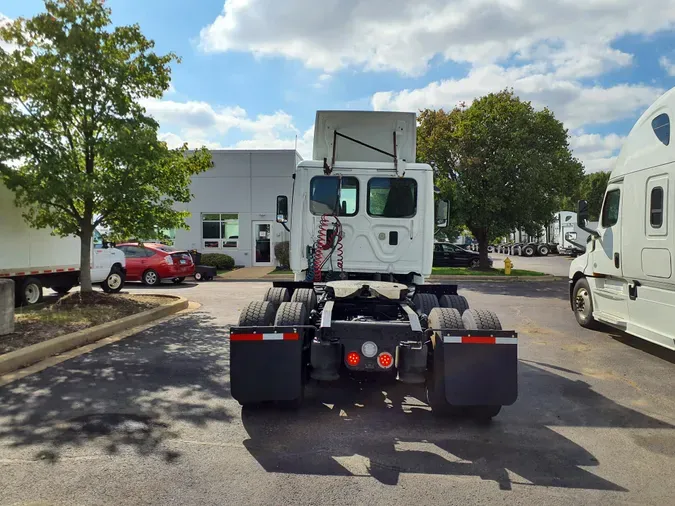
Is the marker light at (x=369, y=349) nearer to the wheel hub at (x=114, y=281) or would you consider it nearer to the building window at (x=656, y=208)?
the building window at (x=656, y=208)

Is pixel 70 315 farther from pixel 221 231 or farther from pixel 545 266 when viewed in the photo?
pixel 545 266

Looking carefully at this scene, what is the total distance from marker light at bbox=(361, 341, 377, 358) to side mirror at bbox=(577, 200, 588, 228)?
5770 millimetres

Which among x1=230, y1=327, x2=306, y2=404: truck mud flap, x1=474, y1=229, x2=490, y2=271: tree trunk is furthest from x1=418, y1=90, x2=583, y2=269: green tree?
x1=230, y1=327, x2=306, y2=404: truck mud flap

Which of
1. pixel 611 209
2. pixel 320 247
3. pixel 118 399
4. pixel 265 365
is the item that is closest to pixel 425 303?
pixel 320 247

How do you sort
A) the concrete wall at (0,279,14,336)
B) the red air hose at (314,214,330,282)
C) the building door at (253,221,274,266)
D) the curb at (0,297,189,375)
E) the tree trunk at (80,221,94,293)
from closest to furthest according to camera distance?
1. the curb at (0,297,189,375)
2. the red air hose at (314,214,330,282)
3. the concrete wall at (0,279,14,336)
4. the tree trunk at (80,221,94,293)
5. the building door at (253,221,274,266)

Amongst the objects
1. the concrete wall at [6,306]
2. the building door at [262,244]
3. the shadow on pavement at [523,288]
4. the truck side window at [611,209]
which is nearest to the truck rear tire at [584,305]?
the truck side window at [611,209]

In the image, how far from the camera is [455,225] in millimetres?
19891

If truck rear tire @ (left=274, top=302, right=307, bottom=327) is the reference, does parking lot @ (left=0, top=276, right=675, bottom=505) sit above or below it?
below

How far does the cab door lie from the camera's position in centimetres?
761

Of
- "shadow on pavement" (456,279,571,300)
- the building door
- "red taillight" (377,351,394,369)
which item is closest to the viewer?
"red taillight" (377,351,394,369)

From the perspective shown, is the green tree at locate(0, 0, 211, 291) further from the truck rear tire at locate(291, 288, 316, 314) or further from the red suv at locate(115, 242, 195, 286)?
the red suv at locate(115, 242, 195, 286)

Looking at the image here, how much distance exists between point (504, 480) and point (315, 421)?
68.1 inches

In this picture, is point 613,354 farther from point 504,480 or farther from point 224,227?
point 224,227

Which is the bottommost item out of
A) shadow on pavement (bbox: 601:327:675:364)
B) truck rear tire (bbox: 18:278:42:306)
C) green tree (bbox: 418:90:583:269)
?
shadow on pavement (bbox: 601:327:675:364)
